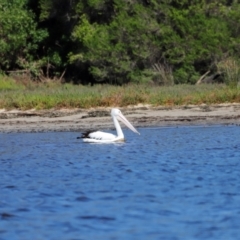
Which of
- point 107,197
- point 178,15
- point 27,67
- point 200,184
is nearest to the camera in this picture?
point 107,197

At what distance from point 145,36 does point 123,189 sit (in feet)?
78.7

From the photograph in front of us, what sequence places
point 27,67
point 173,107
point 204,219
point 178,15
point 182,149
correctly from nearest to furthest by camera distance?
point 204,219, point 182,149, point 173,107, point 178,15, point 27,67

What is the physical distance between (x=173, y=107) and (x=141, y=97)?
109cm

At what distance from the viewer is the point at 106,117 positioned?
2188 centimetres

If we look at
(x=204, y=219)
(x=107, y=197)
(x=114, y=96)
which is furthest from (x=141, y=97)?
(x=204, y=219)

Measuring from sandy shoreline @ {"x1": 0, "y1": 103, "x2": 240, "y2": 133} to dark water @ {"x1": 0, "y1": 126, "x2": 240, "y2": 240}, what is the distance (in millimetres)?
2863

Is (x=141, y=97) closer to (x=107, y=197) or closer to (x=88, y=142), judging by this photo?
(x=88, y=142)

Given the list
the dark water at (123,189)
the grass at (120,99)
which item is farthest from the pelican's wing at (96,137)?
the grass at (120,99)

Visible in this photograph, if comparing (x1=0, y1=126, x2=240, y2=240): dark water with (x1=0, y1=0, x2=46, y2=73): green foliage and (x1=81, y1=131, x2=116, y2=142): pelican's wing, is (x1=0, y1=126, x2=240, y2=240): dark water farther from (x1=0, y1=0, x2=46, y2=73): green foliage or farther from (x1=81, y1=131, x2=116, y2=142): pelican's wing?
(x1=0, y1=0, x2=46, y2=73): green foliage

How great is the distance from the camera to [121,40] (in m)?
34.8

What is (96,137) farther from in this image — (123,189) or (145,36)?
(145,36)

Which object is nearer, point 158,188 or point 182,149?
point 158,188

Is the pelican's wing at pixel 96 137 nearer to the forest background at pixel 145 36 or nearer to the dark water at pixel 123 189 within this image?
the dark water at pixel 123 189

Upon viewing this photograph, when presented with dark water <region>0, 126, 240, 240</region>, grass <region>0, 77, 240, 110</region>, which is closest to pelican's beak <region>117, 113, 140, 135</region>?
dark water <region>0, 126, 240, 240</region>
